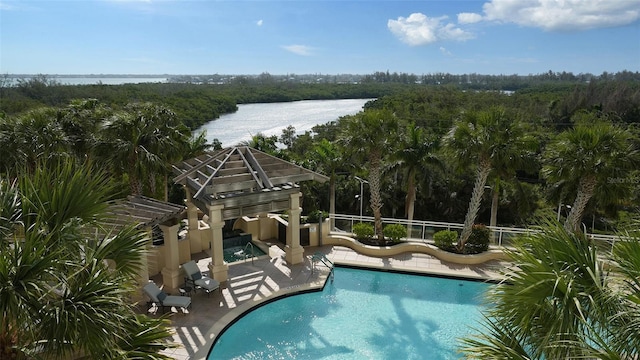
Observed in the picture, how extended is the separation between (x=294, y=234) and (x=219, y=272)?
112 inches

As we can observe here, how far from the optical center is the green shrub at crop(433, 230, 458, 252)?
15562mm

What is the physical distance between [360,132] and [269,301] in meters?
Answer: 6.65

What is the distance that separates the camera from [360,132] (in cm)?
1521

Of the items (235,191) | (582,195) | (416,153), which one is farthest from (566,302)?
(416,153)

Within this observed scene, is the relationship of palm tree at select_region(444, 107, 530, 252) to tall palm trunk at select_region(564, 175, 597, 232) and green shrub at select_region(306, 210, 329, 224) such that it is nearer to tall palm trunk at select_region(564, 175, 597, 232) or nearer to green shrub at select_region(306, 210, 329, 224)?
tall palm trunk at select_region(564, 175, 597, 232)

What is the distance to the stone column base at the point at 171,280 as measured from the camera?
12.6m

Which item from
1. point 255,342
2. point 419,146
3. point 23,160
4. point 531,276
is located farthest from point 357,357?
point 23,160

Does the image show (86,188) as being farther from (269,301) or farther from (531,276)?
(269,301)

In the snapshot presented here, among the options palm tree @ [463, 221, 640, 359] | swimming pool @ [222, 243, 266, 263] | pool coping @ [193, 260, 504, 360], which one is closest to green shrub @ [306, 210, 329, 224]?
pool coping @ [193, 260, 504, 360]

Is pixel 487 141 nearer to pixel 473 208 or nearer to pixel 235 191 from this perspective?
pixel 473 208

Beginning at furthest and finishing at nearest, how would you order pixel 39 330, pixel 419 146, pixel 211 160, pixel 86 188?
pixel 419 146, pixel 211 160, pixel 86 188, pixel 39 330

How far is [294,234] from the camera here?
14.6 m

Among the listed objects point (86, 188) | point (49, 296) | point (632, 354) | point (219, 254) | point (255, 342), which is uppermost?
point (86, 188)

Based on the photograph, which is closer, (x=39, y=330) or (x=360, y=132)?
(x=39, y=330)
